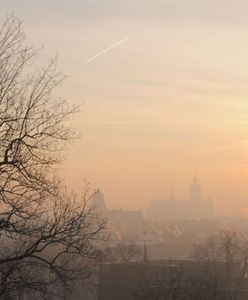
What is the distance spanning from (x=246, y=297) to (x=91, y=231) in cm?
2672

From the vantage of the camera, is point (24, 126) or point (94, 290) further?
point (94, 290)

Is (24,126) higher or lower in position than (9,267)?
higher

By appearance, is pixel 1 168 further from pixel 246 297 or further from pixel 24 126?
pixel 246 297

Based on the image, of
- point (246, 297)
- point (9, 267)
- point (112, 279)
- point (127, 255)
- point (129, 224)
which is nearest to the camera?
point (9, 267)

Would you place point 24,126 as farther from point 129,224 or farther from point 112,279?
point 129,224

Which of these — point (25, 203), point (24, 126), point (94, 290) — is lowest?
point (94, 290)

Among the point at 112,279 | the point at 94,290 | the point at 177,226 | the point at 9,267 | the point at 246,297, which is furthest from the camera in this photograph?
the point at 177,226

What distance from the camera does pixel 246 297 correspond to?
3484 cm

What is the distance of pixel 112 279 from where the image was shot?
47594mm

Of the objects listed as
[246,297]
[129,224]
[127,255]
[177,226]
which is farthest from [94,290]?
[177,226]

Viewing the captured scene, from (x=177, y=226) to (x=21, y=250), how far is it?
15930cm

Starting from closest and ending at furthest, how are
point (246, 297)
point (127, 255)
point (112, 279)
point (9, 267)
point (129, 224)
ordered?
point (9, 267)
point (246, 297)
point (112, 279)
point (127, 255)
point (129, 224)

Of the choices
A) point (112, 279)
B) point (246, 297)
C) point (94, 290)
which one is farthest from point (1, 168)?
point (94, 290)

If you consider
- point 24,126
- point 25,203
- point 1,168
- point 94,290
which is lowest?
point 94,290
